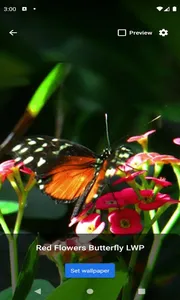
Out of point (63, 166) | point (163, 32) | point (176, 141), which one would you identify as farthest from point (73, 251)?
point (163, 32)

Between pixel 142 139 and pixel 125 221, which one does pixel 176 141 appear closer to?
pixel 142 139

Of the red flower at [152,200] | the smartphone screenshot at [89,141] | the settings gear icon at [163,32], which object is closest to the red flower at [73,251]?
the smartphone screenshot at [89,141]

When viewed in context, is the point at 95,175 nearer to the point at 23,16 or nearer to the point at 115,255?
the point at 115,255

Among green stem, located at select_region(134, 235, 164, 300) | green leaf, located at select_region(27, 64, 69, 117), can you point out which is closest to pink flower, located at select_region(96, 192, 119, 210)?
green stem, located at select_region(134, 235, 164, 300)

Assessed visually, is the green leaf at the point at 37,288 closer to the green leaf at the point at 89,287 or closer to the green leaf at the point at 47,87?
the green leaf at the point at 89,287

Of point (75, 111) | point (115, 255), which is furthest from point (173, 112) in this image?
point (115, 255)

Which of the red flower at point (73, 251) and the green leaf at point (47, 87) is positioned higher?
the green leaf at point (47, 87)

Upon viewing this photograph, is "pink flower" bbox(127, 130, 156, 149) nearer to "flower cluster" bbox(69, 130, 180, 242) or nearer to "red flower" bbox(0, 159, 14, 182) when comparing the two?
"flower cluster" bbox(69, 130, 180, 242)
